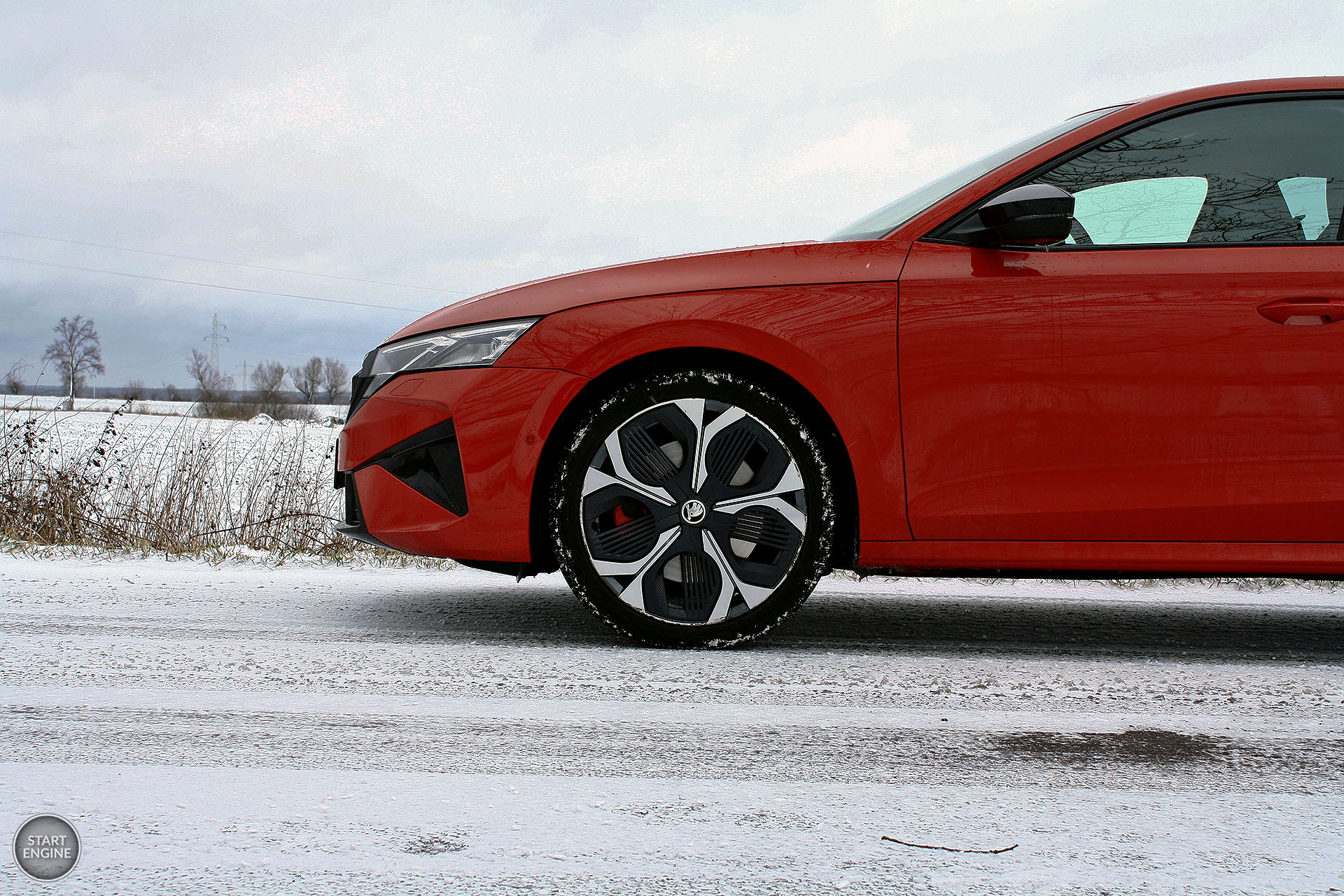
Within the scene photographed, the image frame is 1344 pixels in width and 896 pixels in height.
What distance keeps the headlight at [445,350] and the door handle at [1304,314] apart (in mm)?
2175

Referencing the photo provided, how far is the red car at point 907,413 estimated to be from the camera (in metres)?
2.88

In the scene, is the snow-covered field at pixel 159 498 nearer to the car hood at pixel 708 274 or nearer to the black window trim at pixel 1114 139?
the car hood at pixel 708 274

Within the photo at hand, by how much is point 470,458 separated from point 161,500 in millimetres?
4129


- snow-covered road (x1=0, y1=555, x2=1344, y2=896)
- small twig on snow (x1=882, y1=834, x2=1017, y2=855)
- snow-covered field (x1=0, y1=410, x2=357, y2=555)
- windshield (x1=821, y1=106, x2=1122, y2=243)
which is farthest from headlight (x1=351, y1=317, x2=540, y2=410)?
snow-covered field (x1=0, y1=410, x2=357, y2=555)

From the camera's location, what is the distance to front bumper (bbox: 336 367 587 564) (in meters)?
2.98

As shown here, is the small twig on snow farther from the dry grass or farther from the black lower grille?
the dry grass

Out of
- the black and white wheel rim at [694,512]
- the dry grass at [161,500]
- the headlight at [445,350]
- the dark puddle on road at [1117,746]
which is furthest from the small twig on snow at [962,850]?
the dry grass at [161,500]

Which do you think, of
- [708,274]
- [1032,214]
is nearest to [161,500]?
[708,274]

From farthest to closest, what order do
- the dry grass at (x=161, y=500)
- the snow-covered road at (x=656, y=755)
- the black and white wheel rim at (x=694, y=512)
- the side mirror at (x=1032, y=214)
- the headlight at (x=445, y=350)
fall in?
1. the dry grass at (x=161, y=500)
2. the headlight at (x=445, y=350)
3. the black and white wheel rim at (x=694, y=512)
4. the side mirror at (x=1032, y=214)
5. the snow-covered road at (x=656, y=755)

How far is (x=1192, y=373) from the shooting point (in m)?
2.86

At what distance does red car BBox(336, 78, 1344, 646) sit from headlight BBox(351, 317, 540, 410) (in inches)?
Result: 0.5

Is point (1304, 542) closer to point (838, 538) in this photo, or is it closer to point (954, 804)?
point (838, 538)

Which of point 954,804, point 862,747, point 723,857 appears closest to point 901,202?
point 862,747

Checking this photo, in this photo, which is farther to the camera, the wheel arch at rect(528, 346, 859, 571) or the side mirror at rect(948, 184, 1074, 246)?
the wheel arch at rect(528, 346, 859, 571)
